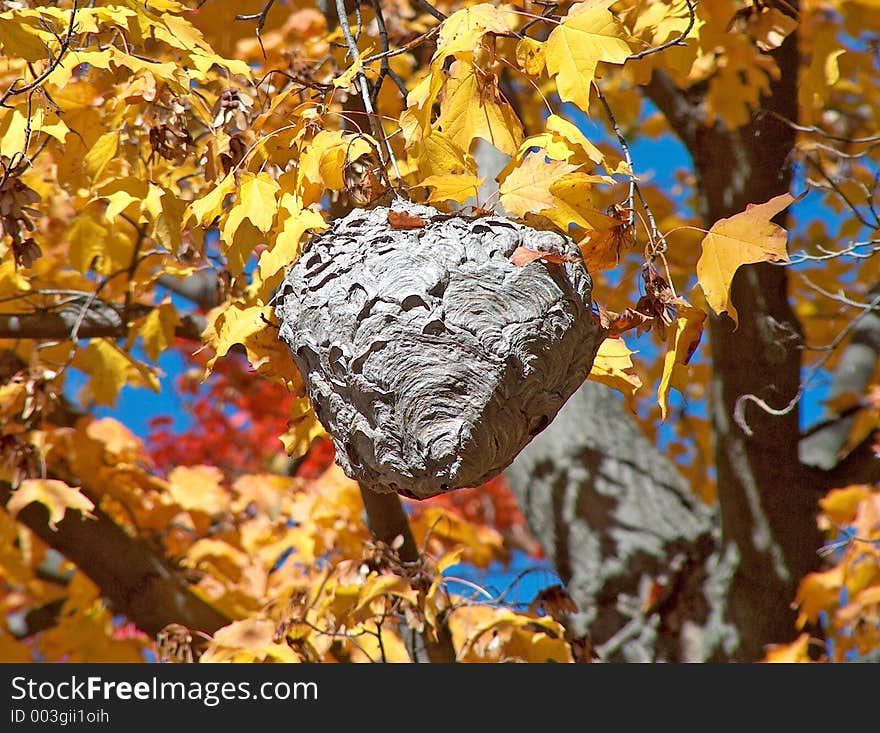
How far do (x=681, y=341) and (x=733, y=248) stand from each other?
178 mm

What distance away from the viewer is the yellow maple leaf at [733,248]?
1.75m

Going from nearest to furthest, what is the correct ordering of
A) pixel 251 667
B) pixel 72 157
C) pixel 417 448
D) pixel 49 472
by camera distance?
pixel 417 448
pixel 72 157
pixel 251 667
pixel 49 472

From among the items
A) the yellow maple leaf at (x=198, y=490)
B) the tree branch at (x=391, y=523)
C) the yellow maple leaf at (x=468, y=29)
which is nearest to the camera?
the yellow maple leaf at (x=468, y=29)

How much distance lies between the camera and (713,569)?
3922 millimetres

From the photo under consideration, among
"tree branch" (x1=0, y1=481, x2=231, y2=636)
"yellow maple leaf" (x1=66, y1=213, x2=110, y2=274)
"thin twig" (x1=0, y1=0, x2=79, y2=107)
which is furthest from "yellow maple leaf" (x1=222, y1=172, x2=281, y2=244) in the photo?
"tree branch" (x1=0, y1=481, x2=231, y2=636)

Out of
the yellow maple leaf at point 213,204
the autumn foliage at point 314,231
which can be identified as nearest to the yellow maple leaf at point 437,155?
the autumn foliage at point 314,231

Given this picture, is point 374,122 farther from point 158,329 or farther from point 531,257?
point 158,329

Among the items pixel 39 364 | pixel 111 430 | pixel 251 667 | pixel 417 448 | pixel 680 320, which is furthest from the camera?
pixel 111 430

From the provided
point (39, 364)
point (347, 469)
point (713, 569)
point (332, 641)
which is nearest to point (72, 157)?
point (39, 364)

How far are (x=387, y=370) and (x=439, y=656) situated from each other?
5.69 ft

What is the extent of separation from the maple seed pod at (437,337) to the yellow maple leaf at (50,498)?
1.84 metres

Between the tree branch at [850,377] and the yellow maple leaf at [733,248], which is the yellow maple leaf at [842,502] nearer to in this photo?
the tree branch at [850,377]

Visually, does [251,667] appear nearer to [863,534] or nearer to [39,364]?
[39,364]

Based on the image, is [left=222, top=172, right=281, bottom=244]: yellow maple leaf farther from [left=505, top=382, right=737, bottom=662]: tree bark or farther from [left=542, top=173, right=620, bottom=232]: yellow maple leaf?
[left=505, top=382, right=737, bottom=662]: tree bark
